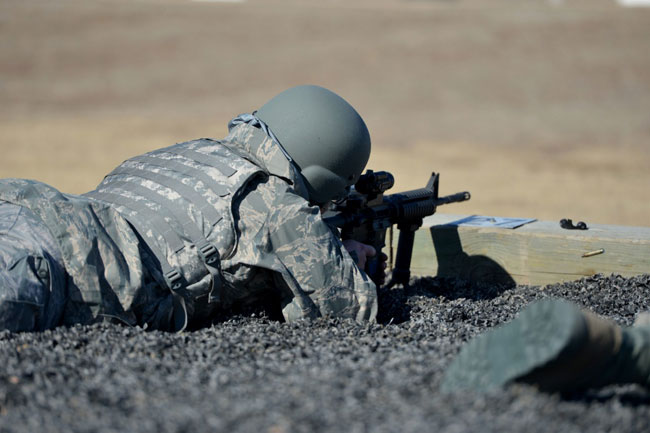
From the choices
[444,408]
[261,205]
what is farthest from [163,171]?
[444,408]

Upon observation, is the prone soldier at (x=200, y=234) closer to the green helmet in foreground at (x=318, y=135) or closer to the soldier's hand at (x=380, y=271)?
the green helmet in foreground at (x=318, y=135)

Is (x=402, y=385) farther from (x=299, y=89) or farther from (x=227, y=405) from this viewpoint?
(x=299, y=89)

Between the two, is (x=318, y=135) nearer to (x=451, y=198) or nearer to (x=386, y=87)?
(x=451, y=198)

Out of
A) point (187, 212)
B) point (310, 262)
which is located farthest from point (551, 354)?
point (187, 212)

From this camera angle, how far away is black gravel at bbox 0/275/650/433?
2311mm

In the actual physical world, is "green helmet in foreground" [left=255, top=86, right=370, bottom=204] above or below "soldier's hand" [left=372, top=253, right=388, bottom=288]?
above

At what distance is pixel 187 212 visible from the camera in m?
3.93

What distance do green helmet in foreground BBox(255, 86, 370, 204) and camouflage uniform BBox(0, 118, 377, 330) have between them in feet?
0.56

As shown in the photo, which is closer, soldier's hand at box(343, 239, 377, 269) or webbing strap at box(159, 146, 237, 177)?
webbing strap at box(159, 146, 237, 177)

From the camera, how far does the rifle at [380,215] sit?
16.9ft

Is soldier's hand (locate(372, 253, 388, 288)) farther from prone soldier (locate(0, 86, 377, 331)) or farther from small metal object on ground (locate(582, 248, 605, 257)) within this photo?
small metal object on ground (locate(582, 248, 605, 257))

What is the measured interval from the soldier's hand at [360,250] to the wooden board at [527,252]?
0.96m

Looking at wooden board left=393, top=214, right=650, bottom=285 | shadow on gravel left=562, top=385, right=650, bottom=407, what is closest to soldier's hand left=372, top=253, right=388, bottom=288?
wooden board left=393, top=214, right=650, bottom=285

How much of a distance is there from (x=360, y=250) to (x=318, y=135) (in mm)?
887
